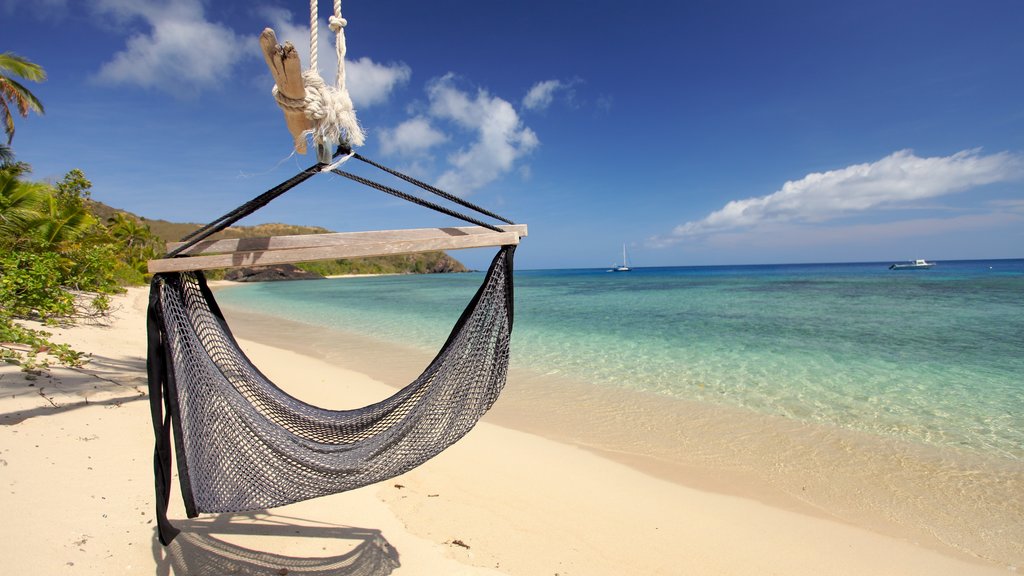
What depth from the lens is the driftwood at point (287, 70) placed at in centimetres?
148

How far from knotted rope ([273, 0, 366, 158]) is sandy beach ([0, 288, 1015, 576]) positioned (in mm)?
1766

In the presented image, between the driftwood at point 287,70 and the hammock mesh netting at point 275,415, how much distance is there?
2.46 ft

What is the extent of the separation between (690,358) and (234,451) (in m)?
6.88

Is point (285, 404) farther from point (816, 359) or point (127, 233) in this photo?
point (127, 233)

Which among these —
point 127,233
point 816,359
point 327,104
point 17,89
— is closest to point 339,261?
point 127,233

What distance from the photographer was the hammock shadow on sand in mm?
2012

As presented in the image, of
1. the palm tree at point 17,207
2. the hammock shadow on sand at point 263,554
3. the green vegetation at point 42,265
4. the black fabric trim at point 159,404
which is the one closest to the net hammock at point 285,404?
the black fabric trim at point 159,404

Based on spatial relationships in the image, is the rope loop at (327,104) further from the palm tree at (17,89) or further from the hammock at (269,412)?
the palm tree at (17,89)

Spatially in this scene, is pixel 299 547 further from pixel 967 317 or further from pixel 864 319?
pixel 967 317

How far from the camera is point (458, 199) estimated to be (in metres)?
2.00

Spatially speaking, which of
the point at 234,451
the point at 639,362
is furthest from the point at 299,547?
the point at 639,362

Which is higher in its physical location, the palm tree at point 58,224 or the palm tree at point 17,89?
the palm tree at point 17,89

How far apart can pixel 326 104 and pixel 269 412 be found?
134 cm

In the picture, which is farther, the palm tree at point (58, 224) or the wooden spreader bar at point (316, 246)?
the palm tree at point (58, 224)
